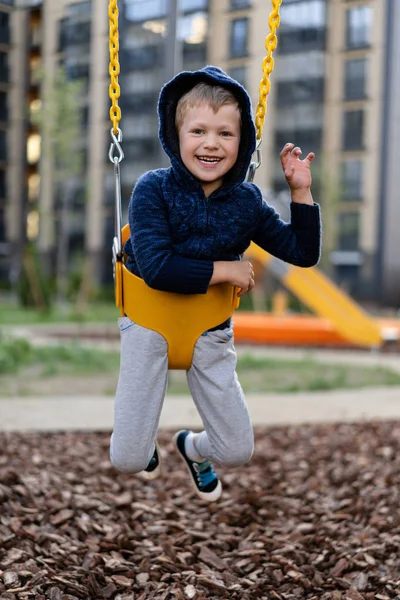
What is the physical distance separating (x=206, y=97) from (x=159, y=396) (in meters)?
0.95

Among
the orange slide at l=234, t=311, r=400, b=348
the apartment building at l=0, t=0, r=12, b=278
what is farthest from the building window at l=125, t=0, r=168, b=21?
the orange slide at l=234, t=311, r=400, b=348

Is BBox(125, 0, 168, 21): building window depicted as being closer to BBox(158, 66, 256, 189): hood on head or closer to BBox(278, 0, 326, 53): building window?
BBox(278, 0, 326, 53): building window

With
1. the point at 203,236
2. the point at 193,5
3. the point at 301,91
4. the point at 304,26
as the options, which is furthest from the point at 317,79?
the point at 203,236

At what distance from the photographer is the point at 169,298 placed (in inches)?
96.1

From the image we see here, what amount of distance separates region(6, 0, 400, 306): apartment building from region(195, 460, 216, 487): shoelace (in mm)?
20204

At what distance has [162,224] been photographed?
7.71 ft

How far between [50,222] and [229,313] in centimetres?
2685

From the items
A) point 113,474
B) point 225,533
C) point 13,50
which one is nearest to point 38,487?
point 113,474

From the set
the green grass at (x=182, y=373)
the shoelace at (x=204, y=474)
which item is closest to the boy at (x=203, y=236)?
the shoelace at (x=204, y=474)

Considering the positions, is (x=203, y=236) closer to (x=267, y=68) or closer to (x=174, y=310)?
(x=174, y=310)

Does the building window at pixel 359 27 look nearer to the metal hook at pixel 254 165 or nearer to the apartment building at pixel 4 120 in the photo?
the apartment building at pixel 4 120

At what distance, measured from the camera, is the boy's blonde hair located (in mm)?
2307

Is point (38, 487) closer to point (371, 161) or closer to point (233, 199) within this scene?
point (233, 199)

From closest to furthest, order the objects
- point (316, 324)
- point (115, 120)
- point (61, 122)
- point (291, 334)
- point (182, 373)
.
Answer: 1. point (115, 120)
2. point (182, 373)
3. point (291, 334)
4. point (316, 324)
5. point (61, 122)
